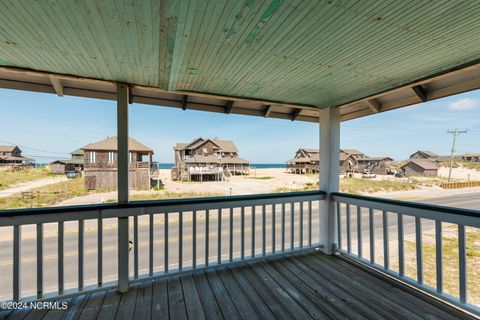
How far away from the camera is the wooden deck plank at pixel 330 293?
173 cm

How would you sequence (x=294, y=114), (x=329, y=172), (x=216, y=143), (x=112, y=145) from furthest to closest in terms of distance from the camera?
(x=216, y=143) < (x=294, y=114) < (x=329, y=172) < (x=112, y=145)

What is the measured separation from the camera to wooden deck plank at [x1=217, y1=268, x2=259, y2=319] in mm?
1710

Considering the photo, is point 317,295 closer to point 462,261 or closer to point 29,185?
point 462,261

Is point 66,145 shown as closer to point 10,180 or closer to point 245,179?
point 10,180

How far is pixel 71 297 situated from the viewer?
1920 millimetres

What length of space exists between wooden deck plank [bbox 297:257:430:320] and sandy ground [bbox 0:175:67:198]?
3.32 m

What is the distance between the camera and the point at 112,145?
7.31ft

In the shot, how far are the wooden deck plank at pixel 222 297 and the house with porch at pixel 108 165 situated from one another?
55.2 inches

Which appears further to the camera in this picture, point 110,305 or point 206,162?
point 206,162

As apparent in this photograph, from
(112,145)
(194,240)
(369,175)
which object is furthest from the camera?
(369,175)

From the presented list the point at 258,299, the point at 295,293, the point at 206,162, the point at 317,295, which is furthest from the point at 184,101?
the point at 317,295

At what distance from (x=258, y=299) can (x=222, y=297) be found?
35 centimetres

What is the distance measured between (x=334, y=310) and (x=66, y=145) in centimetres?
348

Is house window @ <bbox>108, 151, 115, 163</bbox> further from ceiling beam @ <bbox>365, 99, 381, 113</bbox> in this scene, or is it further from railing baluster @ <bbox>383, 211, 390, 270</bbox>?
ceiling beam @ <bbox>365, 99, 381, 113</bbox>
